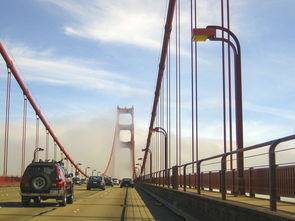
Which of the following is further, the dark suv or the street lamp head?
the dark suv

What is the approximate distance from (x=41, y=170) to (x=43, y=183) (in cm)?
83

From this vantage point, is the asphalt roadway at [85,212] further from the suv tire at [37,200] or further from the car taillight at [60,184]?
the car taillight at [60,184]

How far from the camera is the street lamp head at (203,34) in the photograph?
13.7m

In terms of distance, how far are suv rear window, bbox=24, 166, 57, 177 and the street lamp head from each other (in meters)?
8.51

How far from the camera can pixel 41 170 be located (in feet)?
62.8

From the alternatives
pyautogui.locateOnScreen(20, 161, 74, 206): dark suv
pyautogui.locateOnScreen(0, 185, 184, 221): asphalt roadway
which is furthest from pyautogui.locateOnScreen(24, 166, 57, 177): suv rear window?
pyautogui.locateOnScreen(0, 185, 184, 221): asphalt roadway

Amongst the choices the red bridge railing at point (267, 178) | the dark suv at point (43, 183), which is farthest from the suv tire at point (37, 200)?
the red bridge railing at point (267, 178)

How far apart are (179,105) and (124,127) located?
88879mm

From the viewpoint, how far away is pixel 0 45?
53.3 metres

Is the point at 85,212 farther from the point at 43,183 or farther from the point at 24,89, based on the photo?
the point at 24,89

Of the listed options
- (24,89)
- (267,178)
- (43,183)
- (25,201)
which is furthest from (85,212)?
(24,89)

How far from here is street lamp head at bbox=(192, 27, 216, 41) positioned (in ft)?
44.9

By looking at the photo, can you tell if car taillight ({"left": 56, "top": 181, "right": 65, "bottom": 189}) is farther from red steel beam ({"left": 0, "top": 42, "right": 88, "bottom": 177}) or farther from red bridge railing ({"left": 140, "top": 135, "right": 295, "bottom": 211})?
red steel beam ({"left": 0, "top": 42, "right": 88, "bottom": 177})

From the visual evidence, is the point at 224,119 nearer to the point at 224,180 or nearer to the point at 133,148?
the point at 224,180
